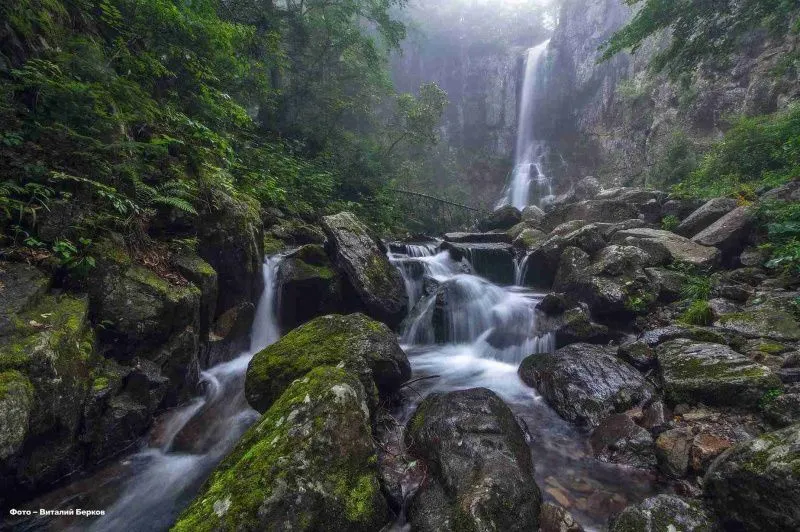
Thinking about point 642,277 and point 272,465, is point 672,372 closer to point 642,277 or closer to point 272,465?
point 642,277

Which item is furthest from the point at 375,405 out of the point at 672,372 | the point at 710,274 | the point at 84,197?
the point at 710,274

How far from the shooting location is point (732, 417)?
360 centimetres

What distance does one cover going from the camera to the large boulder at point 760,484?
221cm

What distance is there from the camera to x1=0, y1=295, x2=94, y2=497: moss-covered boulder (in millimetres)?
2625

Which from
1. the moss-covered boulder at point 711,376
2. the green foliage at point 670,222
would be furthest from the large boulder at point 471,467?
the green foliage at point 670,222

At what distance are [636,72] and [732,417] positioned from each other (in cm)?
2795

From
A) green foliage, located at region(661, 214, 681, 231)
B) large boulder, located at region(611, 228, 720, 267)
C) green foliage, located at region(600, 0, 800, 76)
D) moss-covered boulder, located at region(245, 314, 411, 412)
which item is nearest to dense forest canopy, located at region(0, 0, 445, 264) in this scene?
moss-covered boulder, located at region(245, 314, 411, 412)

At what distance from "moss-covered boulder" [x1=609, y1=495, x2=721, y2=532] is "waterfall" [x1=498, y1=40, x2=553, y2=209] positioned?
2632 centimetres

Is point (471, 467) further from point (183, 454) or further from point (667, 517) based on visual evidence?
point (183, 454)

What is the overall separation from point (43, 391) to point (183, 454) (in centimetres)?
157

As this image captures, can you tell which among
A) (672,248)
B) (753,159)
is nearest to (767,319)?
(672,248)

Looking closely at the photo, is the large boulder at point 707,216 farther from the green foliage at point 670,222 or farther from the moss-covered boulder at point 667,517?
the moss-covered boulder at point 667,517

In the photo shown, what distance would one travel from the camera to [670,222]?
378 inches

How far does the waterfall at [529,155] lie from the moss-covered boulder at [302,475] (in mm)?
26624
